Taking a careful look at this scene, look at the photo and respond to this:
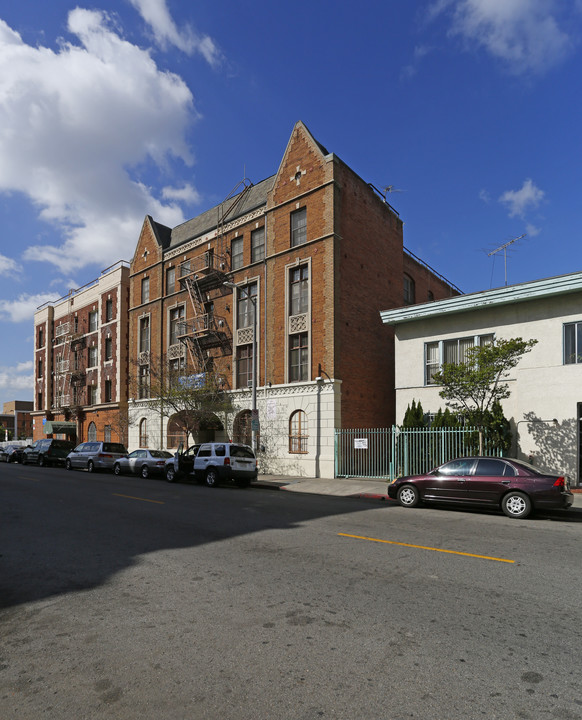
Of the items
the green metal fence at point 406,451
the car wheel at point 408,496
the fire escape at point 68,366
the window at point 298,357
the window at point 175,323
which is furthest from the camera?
the fire escape at point 68,366

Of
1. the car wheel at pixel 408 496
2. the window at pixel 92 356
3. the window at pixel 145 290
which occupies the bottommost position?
the car wheel at pixel 408 496

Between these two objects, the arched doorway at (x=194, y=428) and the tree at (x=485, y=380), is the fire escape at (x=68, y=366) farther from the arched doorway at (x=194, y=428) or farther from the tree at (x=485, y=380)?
the tree at (x=485, y=380)

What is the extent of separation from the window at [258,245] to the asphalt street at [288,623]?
20603 mm

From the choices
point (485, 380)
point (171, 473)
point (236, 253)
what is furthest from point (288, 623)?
point (236, 253)

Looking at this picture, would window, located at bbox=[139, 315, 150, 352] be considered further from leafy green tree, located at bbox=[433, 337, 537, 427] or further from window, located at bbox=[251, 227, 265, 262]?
leafy green tree, located at bbox=[433, 337, 537, 427]

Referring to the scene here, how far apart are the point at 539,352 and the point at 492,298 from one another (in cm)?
260

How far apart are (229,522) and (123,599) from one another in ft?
16.3

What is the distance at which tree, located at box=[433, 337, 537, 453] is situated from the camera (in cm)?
1612

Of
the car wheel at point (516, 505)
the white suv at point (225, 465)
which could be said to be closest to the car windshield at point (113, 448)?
the white suv at point (225, 465)

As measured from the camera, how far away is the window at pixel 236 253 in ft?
96.3

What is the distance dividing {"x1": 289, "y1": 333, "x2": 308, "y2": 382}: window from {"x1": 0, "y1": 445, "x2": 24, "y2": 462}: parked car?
25122mm

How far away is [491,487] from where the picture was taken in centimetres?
1223

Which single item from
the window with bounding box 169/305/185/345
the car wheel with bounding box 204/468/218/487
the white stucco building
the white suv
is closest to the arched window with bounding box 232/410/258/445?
the white suv

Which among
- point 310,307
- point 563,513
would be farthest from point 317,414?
point 563,513
